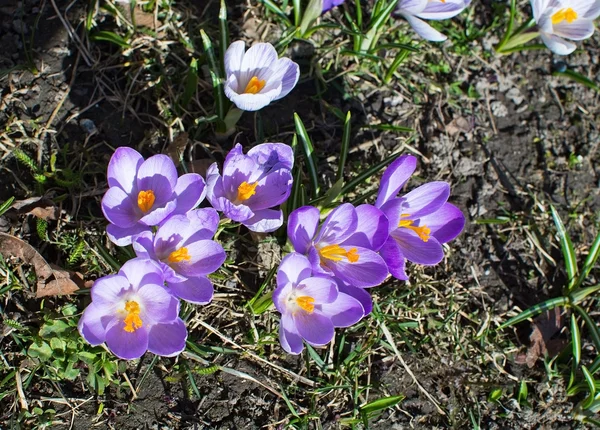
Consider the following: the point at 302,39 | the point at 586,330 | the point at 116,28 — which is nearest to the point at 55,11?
the point at 116,28

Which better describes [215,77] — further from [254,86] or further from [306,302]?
[306,302]

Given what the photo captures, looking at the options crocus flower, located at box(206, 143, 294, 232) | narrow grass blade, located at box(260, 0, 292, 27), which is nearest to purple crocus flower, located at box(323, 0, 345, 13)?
narrow grass blade, located at box(260, 0, 292, 27)

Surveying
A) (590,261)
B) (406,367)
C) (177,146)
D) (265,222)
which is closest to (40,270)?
(177,146)

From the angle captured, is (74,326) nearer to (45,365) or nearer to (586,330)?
(45,365)

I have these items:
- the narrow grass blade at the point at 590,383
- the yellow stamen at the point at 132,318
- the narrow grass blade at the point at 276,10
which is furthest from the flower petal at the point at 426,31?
the yellow stamen at the point at 132,318

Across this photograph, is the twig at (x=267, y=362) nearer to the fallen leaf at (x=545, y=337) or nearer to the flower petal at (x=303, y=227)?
the flower petal at (x=303, y=227)

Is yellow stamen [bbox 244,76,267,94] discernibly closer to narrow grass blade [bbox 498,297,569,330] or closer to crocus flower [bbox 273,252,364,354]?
crocus flower [bbox 273,252,364,354]

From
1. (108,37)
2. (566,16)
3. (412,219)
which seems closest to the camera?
(412,219)
